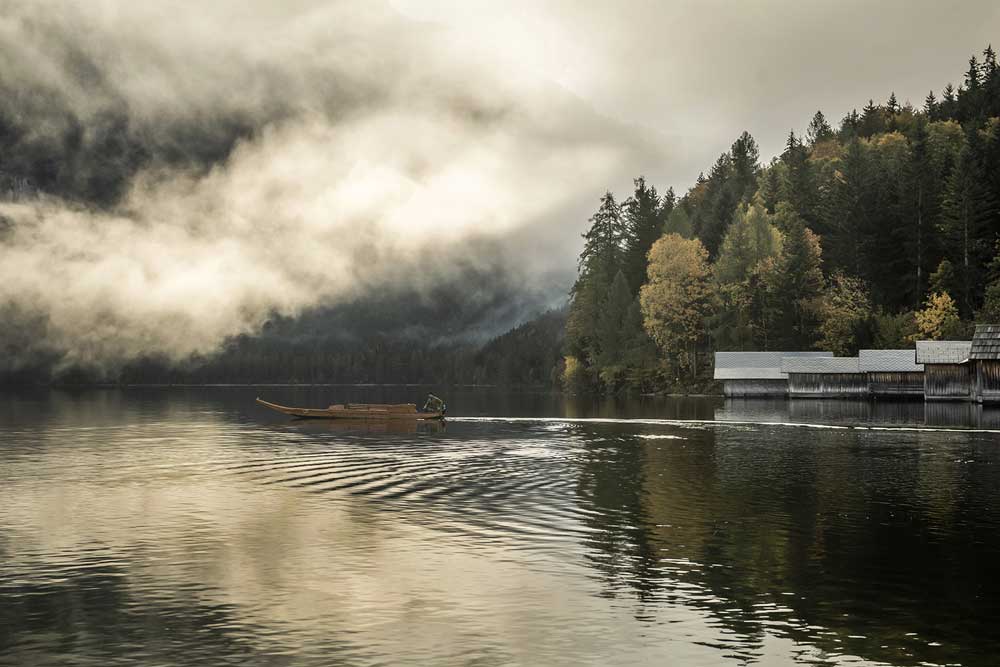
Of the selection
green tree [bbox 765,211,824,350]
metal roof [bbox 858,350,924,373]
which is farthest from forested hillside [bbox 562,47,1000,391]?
metal roof [bbox 858,350,924,373]

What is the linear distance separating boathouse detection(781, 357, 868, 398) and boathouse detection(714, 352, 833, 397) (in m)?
2.02

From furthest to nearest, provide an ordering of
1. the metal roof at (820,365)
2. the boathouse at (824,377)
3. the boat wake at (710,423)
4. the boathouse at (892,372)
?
the metal roof at (820,365), the boathouse at (824,377), the boathouse at (892,372), the boat wake at (710,423)

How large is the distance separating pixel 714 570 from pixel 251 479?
94.6 ft

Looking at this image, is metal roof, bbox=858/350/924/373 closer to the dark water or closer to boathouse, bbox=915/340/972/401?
boathouse, bbox=915/340/972/401

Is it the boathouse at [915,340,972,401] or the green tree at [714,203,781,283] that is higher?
the green tree at [714,203,781,283]

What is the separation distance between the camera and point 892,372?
123 m

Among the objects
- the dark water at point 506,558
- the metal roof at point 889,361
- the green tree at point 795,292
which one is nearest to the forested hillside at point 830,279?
the green tree at point 795,292

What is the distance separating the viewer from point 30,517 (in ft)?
120

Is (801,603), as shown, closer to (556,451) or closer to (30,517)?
(30,517)

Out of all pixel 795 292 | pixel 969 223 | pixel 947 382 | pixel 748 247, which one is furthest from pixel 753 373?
pixel 969 223

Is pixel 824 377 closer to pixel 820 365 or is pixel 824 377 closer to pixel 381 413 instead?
pixel 820 365

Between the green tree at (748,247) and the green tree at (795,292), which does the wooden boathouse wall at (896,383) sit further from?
the green tree at (748,247)

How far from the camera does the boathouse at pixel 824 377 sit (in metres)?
126

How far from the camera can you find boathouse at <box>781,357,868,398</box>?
12606cm
